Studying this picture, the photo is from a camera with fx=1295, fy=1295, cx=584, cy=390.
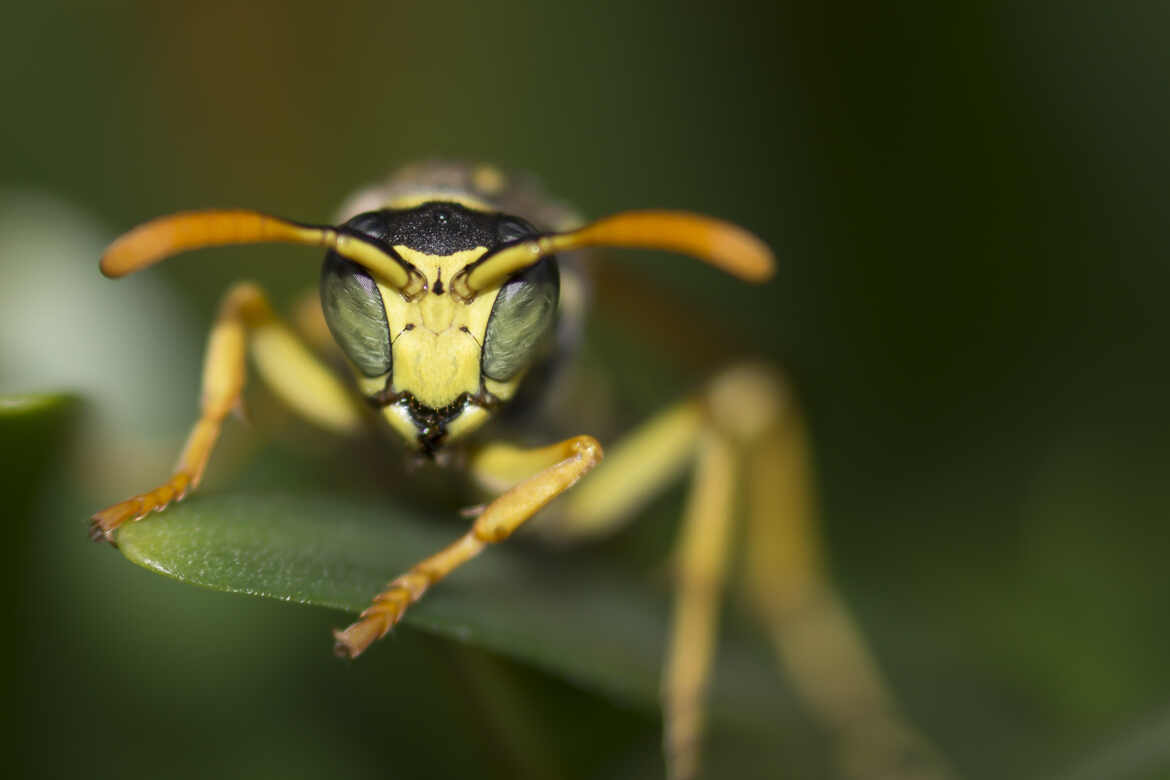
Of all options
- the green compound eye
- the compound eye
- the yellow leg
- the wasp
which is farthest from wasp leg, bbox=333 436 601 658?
the yellow leg

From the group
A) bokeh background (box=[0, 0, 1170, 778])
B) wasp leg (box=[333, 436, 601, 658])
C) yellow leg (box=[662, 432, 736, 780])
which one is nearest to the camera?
wasp leg (box=[333, 436, 601, 658])

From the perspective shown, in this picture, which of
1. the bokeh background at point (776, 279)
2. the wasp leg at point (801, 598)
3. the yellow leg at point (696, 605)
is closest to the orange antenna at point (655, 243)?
the bokeh background at point (776, 279)

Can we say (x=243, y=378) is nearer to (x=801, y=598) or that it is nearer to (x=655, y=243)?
(x=655, y=243)

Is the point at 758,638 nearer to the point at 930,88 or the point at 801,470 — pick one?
the point at 801,470

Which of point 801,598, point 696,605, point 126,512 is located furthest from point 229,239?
point 801,598

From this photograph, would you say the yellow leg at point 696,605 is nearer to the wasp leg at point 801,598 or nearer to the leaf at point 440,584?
the leaf at point 440,584

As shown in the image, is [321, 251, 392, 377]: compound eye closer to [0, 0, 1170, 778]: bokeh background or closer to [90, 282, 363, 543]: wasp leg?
[90, 282, 363, 543]: wasp leg

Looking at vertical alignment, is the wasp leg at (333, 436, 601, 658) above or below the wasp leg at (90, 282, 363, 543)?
below
